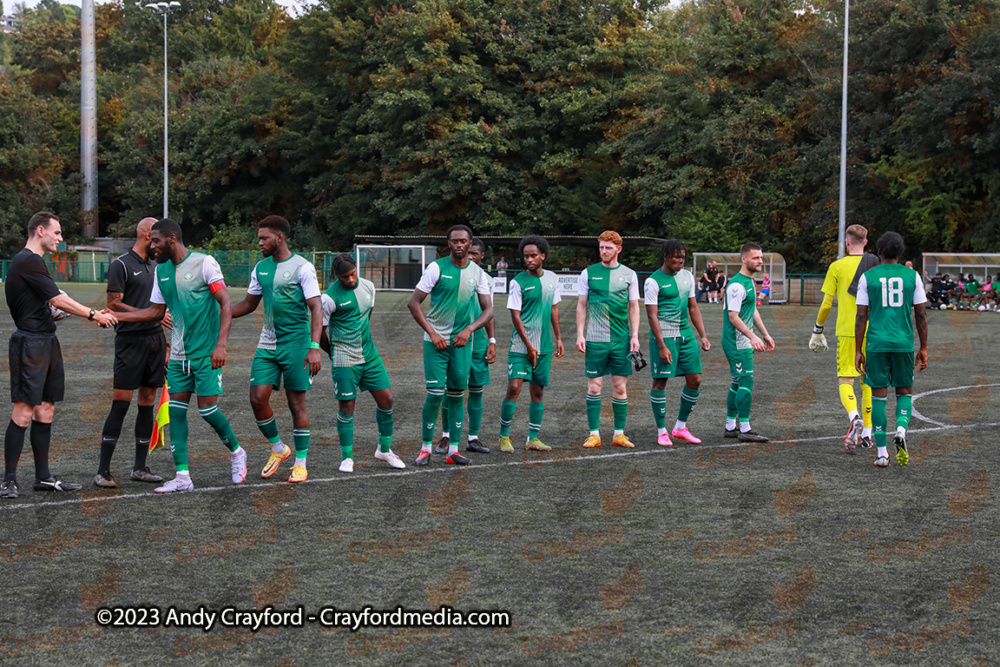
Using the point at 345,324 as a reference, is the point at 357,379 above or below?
below

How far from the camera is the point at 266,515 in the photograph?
706 cm

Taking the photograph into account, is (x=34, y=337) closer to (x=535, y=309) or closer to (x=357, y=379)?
(x=357, y=379)

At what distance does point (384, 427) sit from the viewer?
881 cm

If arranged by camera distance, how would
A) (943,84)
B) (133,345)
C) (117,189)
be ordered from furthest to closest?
(117,189) → (943,84) → (133,345)

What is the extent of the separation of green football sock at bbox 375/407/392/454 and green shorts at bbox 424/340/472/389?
435mm

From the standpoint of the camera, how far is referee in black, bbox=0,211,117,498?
7.45 m

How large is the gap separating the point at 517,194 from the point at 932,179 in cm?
2174

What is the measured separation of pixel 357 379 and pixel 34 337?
94.6 inches

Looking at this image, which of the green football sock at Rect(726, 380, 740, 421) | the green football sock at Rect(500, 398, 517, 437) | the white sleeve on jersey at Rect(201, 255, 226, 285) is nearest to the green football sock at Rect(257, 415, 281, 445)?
the white sleeve on jersey at Rect(201, 255, 226, 285)

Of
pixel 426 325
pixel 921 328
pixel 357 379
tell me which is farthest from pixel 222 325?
pixel 921 328

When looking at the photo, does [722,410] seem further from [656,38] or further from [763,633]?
[656,38]

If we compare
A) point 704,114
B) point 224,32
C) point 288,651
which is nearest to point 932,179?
point 704,114

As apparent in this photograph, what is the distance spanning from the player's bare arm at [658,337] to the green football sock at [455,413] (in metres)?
1.95

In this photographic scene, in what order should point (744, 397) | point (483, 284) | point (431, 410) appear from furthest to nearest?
point (744, 397), point (483, 284), point (431, 410)
